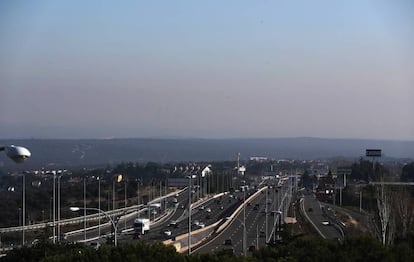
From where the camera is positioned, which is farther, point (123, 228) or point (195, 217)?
point (195, 217)

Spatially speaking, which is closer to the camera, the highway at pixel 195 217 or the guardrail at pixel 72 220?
the guardrail at pixel 72 220

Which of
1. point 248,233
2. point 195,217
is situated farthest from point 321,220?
point 195,217

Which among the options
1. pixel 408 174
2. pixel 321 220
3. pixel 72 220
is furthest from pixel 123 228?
pixel 408 174

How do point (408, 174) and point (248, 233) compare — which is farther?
point (408, 174)

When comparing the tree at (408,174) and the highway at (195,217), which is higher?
the tree at (408,174)

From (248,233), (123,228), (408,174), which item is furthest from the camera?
(408,174)

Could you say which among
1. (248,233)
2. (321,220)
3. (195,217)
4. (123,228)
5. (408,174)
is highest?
(408,174)

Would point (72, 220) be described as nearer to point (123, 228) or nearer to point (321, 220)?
point (123, 228)

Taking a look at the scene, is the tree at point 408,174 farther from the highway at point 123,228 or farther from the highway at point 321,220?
the highway at point 123,228

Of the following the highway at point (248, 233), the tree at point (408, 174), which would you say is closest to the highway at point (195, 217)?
the highway at point (248, 233)

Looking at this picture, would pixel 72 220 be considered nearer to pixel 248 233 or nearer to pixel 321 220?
pixel 248 233

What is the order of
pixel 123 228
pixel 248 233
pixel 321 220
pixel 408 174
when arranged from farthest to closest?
1. pixel 408 174
2. pixel 321 220
3. pixel 123 228
4. pixel 248 233

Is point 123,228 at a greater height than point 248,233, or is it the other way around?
point 248,233
